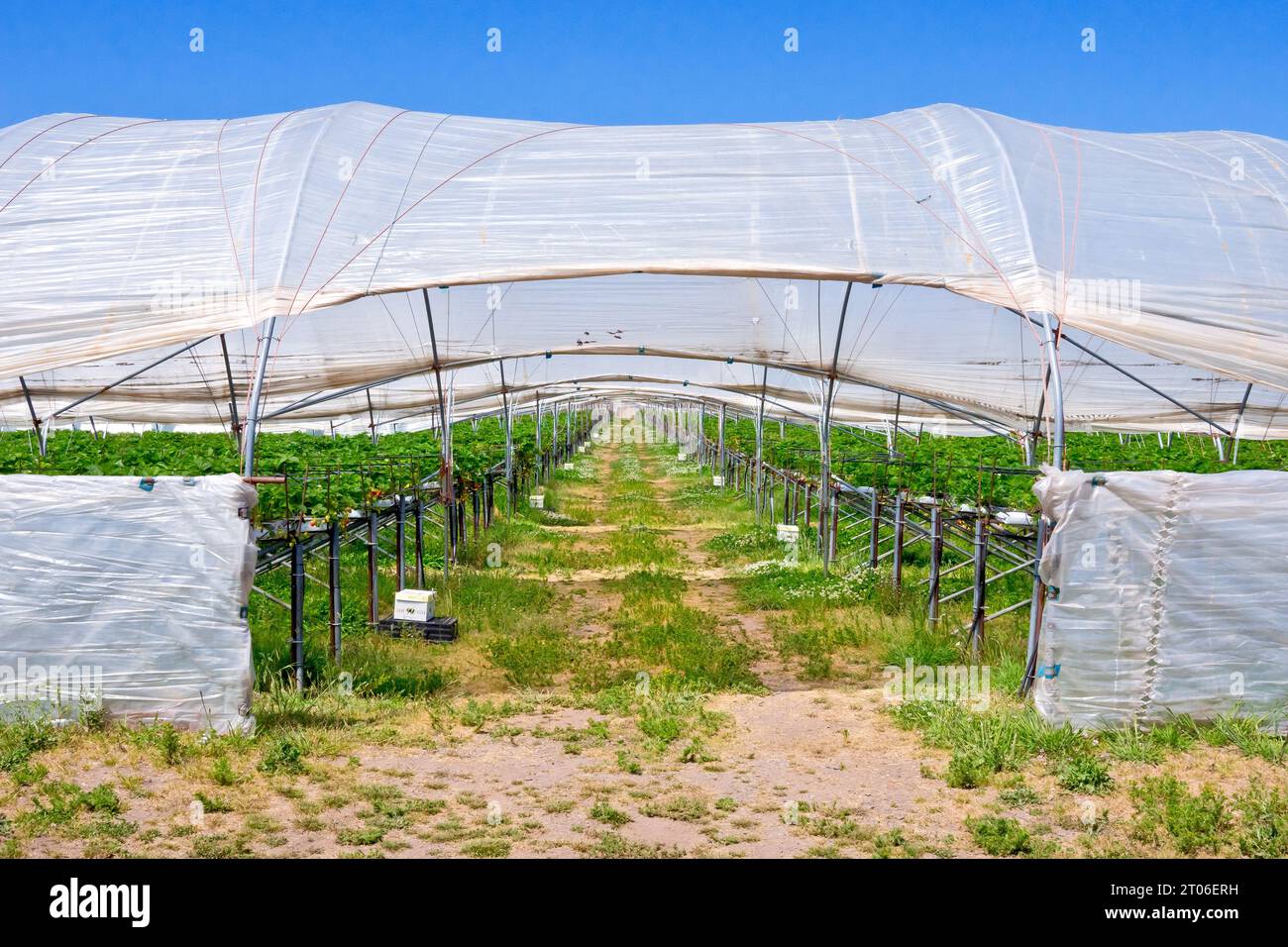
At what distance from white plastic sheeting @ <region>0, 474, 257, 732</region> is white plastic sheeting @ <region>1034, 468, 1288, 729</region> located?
17.9 feet

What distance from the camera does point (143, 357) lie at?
1602 cm

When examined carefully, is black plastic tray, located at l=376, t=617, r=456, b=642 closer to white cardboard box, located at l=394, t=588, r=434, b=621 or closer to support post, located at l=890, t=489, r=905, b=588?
white cardboard box, located at l=394, t=588, r=434, b=621

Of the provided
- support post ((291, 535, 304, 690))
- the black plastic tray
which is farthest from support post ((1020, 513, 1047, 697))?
support post ((291, 535, 304, 690))

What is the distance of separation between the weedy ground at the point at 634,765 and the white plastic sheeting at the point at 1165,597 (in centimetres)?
26

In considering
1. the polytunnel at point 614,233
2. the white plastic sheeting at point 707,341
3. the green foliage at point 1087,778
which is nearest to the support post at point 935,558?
the polytunnel at point 614,233

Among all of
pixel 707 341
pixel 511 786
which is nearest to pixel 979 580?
pixel 511 786

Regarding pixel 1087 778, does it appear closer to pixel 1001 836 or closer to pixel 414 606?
pixel 1001 836

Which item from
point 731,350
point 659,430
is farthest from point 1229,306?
point 659,430

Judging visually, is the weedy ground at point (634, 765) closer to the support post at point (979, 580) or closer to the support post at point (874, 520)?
the support post at point (979, 580)

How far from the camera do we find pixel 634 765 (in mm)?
6785

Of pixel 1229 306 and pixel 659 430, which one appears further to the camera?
pixel 659 430

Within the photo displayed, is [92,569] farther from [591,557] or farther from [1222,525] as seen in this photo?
[591,557]

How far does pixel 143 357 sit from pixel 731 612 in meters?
10.1

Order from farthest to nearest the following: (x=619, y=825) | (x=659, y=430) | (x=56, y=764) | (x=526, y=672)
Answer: (x=659, y=430), (x=526, y=672), (x=56, y=764), (x=619, y=825)
